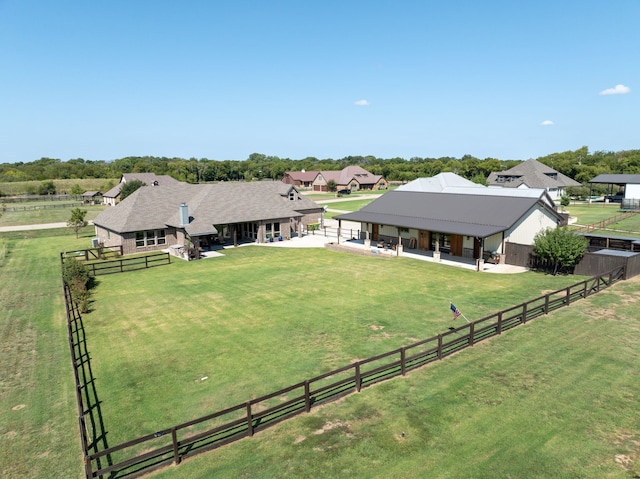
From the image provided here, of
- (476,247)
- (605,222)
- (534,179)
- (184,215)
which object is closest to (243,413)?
(476,247)

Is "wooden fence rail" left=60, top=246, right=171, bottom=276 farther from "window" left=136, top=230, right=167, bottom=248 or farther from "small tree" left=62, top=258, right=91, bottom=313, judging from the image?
"small tree" left=62, top=258, right=91, bottom=313

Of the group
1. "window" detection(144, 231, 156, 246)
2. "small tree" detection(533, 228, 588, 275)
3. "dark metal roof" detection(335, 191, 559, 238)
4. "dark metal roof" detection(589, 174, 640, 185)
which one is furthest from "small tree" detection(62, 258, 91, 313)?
"dark metal roof" detection(589, 174, 640, 185)

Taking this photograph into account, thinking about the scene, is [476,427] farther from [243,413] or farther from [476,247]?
[476,247]

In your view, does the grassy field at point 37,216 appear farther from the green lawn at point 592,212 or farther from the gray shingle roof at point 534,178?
the gray shingle roof at point 534,178

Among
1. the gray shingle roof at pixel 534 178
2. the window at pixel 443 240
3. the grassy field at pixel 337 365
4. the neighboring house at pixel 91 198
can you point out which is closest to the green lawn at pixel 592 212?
the gray shingle roof at pixel 534 178

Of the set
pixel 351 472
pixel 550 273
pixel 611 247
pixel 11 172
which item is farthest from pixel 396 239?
pixel 11 172

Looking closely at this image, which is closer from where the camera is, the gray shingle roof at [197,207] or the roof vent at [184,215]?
the roof vent at [184,215]
